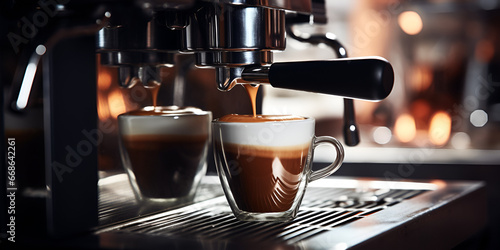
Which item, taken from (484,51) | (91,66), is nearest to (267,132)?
(91,66)

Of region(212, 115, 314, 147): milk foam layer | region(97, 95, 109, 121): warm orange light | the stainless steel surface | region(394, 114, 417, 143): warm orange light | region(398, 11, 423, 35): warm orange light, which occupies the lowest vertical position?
region(394, 114, 417, 143): warm orange light

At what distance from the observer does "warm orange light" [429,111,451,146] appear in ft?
6.74

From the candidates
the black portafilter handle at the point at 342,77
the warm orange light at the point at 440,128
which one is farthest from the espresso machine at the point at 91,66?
the warm orange light at the point at 440,128

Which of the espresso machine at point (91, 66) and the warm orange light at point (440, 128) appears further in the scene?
the warm orange light at point (440, 128)

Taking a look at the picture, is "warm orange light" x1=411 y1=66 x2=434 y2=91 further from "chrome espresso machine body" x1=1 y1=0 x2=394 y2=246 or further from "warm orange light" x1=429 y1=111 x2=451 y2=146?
"chrome espresso machine body" x1=1 y1=0 x2=394 y2=246

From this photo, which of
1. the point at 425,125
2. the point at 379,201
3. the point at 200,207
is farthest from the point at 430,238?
the point at 425,125

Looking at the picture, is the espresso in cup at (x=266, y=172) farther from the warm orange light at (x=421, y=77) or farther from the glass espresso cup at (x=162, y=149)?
the warm orange light at (x=421, y=77)

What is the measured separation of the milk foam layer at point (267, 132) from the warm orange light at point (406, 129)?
163 centimetres

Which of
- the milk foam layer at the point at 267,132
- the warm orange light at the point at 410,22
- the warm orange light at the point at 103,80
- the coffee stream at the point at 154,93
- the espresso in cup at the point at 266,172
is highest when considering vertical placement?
the warm orange light at the point at 410,22

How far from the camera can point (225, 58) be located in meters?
0.58

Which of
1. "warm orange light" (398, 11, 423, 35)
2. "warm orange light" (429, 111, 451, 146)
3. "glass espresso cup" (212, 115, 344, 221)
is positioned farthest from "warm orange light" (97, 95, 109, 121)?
"warm orange light" (398, 11, 423, 35)

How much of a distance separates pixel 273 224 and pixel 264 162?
0.06 meters

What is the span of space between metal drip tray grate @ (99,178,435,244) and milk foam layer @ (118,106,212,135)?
8 centimetres

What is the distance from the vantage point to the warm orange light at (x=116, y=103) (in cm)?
65
